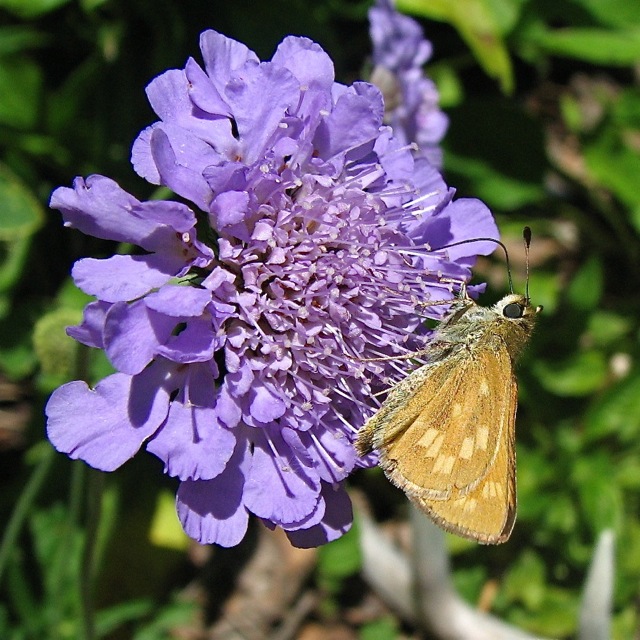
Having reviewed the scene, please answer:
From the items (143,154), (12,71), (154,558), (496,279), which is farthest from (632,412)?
(12,71)

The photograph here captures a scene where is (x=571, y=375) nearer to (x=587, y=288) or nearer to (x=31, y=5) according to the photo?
(x=587, y=288)

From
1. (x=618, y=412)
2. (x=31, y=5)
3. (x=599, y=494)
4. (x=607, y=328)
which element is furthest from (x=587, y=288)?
(x=31, y=5)

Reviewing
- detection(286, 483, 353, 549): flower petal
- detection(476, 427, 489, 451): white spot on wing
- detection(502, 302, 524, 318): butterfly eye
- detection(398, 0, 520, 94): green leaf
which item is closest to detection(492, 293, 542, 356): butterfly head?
detection(502, 302, 524, 318): butterfly eye

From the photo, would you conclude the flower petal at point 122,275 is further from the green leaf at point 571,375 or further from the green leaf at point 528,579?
the green leaf at point 528,579

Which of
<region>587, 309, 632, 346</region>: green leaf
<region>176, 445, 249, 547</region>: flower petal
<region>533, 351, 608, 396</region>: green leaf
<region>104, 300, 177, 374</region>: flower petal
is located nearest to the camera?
<region>104, 300, 177, 374</region>: flower petal

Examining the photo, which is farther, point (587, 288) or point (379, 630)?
point (379, 630)

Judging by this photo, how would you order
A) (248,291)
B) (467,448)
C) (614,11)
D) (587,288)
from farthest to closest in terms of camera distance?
(587,288), (614,11), (467,448), (248,291)

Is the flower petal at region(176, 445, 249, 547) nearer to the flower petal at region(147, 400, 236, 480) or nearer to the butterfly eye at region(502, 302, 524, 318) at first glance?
the flower petal at region(147, 400, 236, 480)
